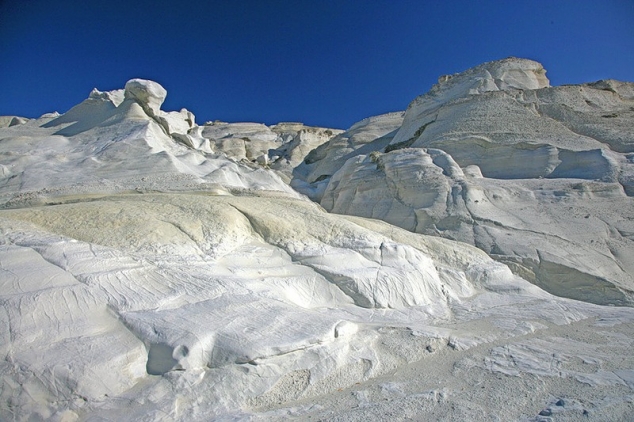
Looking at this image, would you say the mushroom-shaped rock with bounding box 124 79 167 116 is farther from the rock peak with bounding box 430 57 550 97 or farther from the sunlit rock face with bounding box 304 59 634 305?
the rock peak with bounding box 430 57 550 97

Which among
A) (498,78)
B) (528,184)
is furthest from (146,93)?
(498,78)

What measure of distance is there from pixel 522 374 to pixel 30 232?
535 cm

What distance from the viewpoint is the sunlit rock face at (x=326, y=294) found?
10.4 feet

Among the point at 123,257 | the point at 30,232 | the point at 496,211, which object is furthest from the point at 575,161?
the point at 30,232

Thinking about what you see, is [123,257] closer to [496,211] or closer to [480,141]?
[496,211]

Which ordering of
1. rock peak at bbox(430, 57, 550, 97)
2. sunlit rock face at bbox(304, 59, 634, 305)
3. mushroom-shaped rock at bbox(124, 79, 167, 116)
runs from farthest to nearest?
rock peak at bbox(430, 57, 550, 97)
mushroom-shaped rock at bbox(124, 79, 167, 116)
sunlit rock face at bbox(304, 59, 634, 305)

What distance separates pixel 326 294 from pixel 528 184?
7.38 metres

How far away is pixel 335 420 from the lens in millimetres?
2980

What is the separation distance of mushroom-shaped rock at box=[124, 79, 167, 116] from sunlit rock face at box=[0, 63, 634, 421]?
4.67 meters

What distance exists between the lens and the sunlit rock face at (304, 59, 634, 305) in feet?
25.2

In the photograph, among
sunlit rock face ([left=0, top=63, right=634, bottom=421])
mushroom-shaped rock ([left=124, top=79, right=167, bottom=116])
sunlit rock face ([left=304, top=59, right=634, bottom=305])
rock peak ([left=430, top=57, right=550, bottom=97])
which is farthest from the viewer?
rock peak ([left=430, top=57, right=550, bottom=97])

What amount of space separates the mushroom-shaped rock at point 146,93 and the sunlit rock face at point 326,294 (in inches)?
184

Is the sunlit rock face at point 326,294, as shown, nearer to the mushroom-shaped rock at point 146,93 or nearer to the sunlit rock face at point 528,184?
the sunlit rock face at point 528,184

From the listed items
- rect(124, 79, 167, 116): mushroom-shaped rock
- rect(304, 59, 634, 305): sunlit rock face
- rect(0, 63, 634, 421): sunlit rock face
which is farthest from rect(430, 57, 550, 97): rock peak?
rect(124, 79, 167, 116): mushroom-shaped rock
